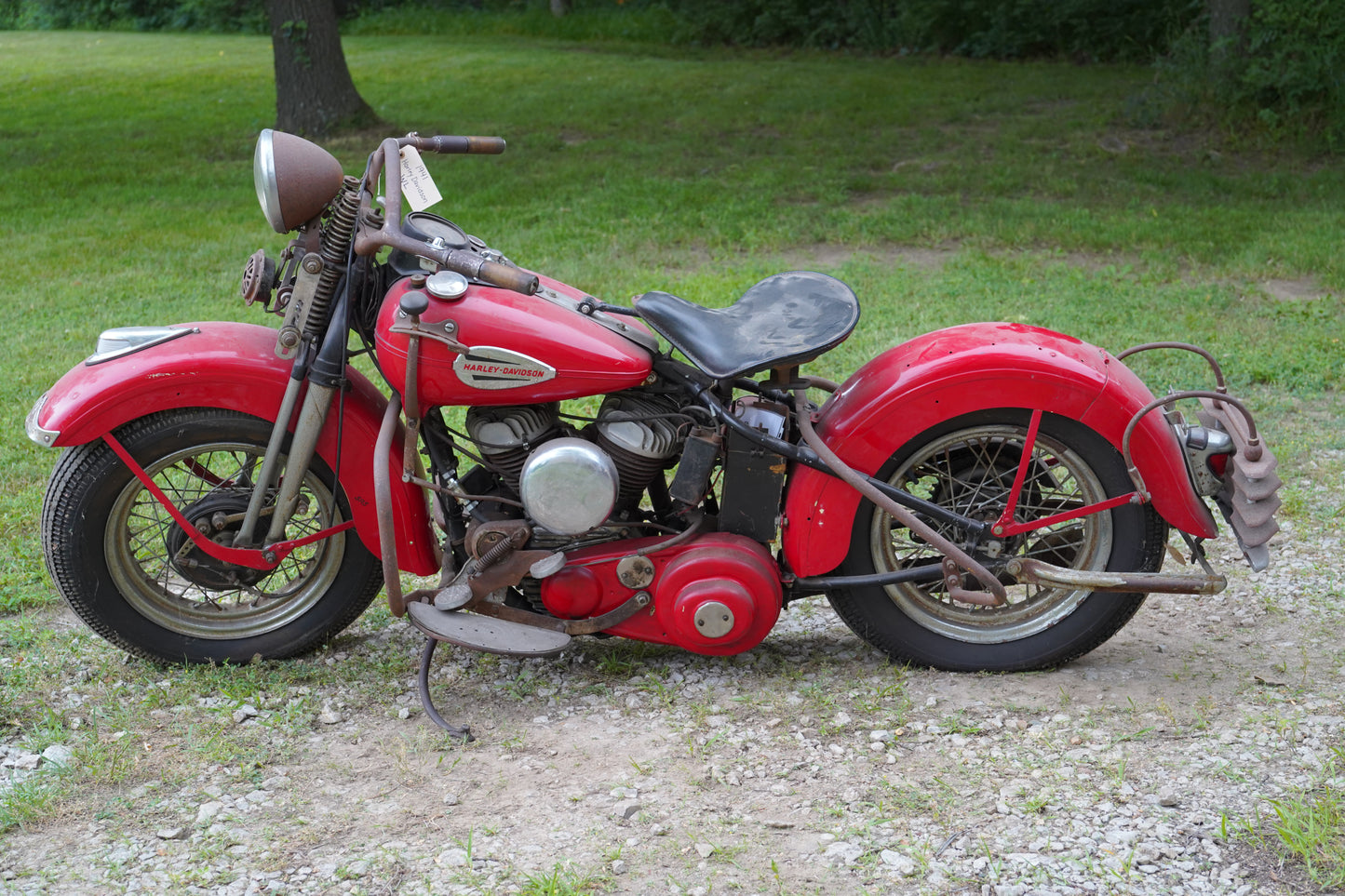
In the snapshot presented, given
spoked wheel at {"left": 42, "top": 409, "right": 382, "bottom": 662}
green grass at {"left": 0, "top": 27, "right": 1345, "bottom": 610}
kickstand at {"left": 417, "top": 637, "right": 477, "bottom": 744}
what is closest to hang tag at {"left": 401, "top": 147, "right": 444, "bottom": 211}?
spoked wheel at {"left": 42, "top": 409, "right": 382, "bottom": 662}

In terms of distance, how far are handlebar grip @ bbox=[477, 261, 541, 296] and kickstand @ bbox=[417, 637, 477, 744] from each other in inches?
43.8

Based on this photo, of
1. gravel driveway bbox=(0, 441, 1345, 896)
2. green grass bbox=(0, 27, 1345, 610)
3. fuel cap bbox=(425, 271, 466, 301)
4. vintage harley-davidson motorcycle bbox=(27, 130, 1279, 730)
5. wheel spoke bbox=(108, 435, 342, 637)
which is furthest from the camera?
green grass bbox=(0, 27, 1345, 610)

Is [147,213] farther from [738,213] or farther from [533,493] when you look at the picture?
[533,493]

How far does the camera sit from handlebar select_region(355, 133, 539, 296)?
9.75ft

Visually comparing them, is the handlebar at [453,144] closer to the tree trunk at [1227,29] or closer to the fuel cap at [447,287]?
the fuel cap at [447,287]

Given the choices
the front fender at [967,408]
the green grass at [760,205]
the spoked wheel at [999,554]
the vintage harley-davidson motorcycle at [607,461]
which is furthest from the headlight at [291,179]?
the green grass at [760,205]

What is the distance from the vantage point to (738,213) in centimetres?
922

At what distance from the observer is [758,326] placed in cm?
332

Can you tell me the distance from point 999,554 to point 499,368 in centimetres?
148

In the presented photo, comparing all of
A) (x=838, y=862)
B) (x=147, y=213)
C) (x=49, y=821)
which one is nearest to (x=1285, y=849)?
(x=838, y=862)

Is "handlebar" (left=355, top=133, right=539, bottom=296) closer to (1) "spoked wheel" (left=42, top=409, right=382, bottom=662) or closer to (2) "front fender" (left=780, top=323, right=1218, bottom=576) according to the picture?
(1) "spoked wheel" (left=42, top=409, right=382, bottom=662)

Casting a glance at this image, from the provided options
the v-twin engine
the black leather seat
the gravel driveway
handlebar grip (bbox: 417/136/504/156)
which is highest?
handlebar grip (bbox: 417/136/504/156)

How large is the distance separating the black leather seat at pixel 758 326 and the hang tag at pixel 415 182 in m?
0.64

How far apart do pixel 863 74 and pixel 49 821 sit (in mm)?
15111
